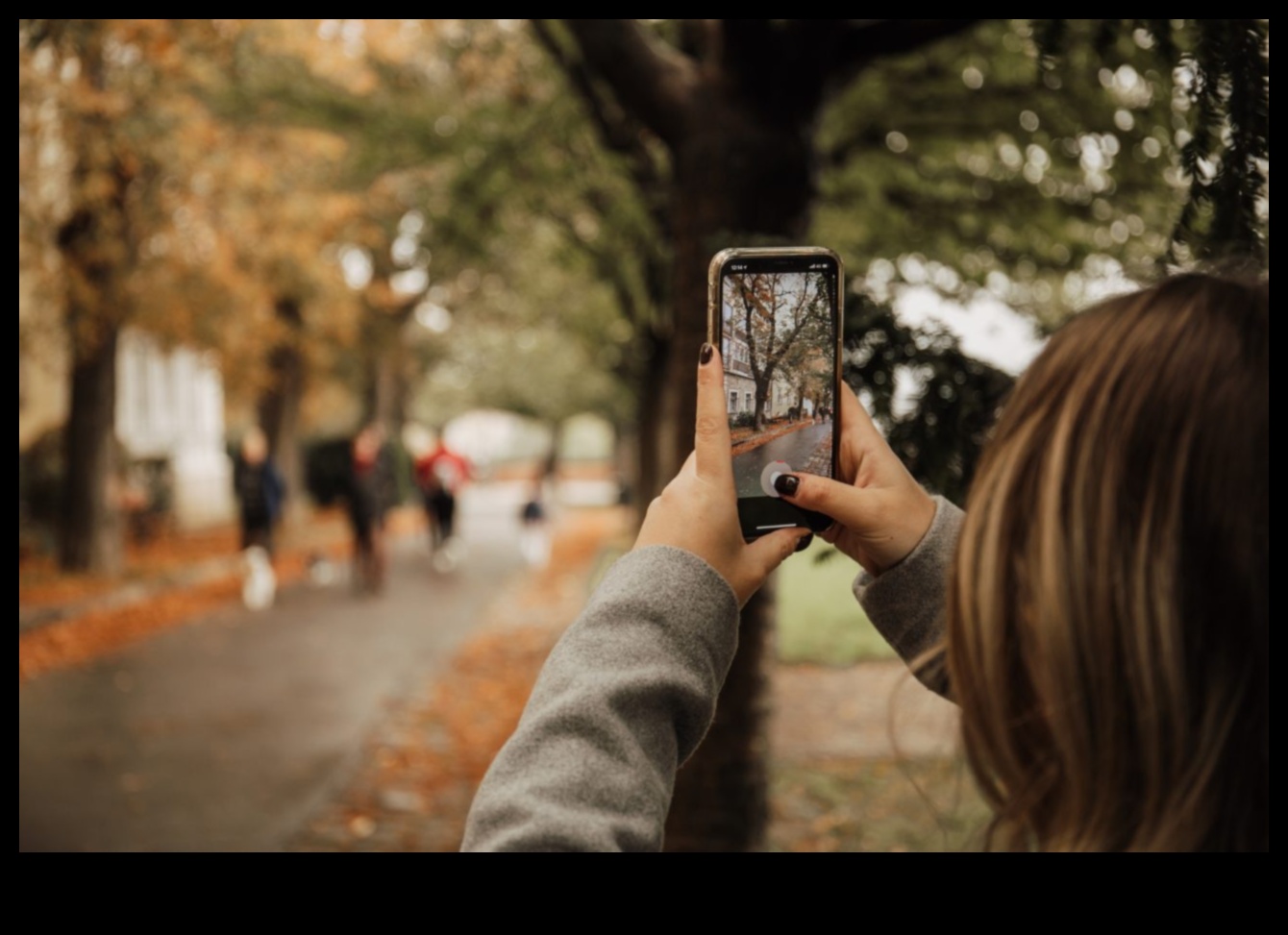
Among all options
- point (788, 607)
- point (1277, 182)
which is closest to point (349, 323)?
point (788, 607)

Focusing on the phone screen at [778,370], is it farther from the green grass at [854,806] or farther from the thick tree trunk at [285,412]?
the thick tree trunk at [285,412]

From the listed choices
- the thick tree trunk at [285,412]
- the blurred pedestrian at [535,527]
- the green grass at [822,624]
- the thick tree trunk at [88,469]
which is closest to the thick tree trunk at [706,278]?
the green grass at [822,624]

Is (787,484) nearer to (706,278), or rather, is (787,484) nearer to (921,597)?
(921,597)

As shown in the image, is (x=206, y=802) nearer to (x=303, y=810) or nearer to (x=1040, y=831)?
(x=303, y=810)

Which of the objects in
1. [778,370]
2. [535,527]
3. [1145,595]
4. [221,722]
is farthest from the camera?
[535,527]

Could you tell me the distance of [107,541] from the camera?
44.9ft

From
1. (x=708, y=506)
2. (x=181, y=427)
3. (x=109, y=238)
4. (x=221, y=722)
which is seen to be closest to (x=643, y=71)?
(x=708, y=506)

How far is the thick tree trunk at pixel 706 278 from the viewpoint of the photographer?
139 inches

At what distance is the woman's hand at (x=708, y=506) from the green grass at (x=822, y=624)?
7316mm

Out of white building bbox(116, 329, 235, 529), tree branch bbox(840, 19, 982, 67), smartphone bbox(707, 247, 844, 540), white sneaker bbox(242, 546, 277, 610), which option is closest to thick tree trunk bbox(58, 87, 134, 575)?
white sneaker bbox(242, 546, 277, 610)

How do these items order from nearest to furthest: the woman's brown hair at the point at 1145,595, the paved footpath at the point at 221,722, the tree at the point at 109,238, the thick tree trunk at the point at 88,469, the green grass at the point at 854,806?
the woman's brown hair at the point at 1145,595 < the green grass at the point at 854,806 < the paved footpath at the point at 221,722 < the tree at the point at 109,238 < the thick tree trunk at the point at 88,469

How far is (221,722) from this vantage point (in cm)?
757

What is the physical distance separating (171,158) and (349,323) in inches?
306

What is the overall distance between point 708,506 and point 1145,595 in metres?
0.49
